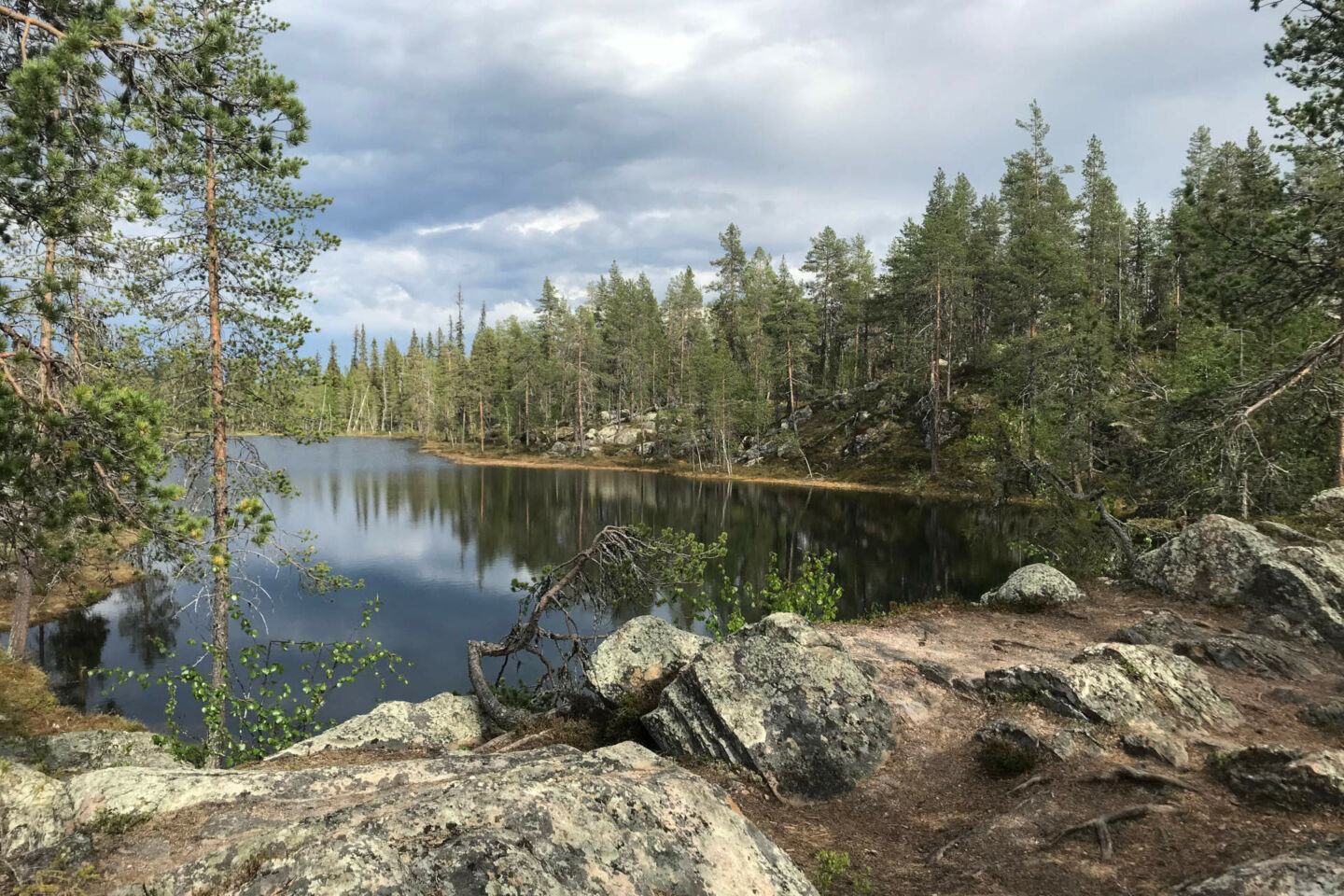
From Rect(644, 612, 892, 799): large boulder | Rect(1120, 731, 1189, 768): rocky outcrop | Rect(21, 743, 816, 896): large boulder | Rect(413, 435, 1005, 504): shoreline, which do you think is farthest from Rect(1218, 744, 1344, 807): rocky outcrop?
Rect(413, 435, 1005, 504): shoreline

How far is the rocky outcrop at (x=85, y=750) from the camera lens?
390 inches

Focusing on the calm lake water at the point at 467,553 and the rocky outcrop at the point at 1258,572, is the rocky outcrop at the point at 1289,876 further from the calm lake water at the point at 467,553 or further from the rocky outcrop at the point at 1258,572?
the calm lake water at the point at 467,553

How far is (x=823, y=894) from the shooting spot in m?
5.76

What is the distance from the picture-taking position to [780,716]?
842cm

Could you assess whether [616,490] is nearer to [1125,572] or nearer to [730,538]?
[730,538]

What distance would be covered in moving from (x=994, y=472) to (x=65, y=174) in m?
24.1

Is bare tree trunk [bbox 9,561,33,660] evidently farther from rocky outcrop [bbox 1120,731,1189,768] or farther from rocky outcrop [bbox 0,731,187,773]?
rocky outcrop [bbox 1120,731,1189,768]

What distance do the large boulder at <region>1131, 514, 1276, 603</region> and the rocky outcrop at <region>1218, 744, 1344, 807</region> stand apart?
30.7ft

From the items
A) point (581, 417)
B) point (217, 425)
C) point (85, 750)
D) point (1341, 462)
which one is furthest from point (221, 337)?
point (581, 417)

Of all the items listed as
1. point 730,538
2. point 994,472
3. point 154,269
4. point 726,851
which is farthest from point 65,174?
point 730,538

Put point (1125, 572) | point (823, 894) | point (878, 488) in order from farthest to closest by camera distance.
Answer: point (878, 488), point (1125, 572), point (823, 894)

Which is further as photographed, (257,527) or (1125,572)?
(1125,572)

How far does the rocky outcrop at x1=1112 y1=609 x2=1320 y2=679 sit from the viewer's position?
408 inches

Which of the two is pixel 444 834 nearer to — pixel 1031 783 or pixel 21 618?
pixel 1031 783
